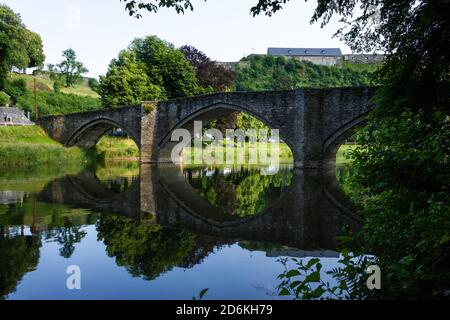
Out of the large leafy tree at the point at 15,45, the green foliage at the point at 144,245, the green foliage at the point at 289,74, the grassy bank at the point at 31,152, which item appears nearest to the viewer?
the green foliage at the point at 144,245

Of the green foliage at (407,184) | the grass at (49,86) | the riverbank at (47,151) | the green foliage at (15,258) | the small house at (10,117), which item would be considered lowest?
the green foliage at (15,258)

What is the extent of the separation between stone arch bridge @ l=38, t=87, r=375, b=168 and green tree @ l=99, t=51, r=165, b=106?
3.30m

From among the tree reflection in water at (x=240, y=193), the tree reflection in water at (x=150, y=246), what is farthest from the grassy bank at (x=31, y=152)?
the tree reflection in water at (x=150, y=246)

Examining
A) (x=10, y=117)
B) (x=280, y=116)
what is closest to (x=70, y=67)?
(x=10, y=117)

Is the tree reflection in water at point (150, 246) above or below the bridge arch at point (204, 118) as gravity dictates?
below

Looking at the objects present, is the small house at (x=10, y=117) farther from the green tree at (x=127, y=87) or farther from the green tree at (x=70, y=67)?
the green tree at (x=70, y=67)

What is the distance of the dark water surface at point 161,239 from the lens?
5.30 metres

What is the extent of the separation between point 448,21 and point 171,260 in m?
5.42

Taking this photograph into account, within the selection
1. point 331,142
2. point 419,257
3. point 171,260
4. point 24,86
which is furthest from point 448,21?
point 24,86

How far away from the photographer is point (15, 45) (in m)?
30.7

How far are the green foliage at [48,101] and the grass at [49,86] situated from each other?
3.92m

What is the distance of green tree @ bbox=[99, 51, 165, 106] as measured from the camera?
36.5m

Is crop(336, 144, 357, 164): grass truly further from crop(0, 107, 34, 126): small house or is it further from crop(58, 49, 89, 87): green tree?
crop(58, 49, 89, 87): green tree
